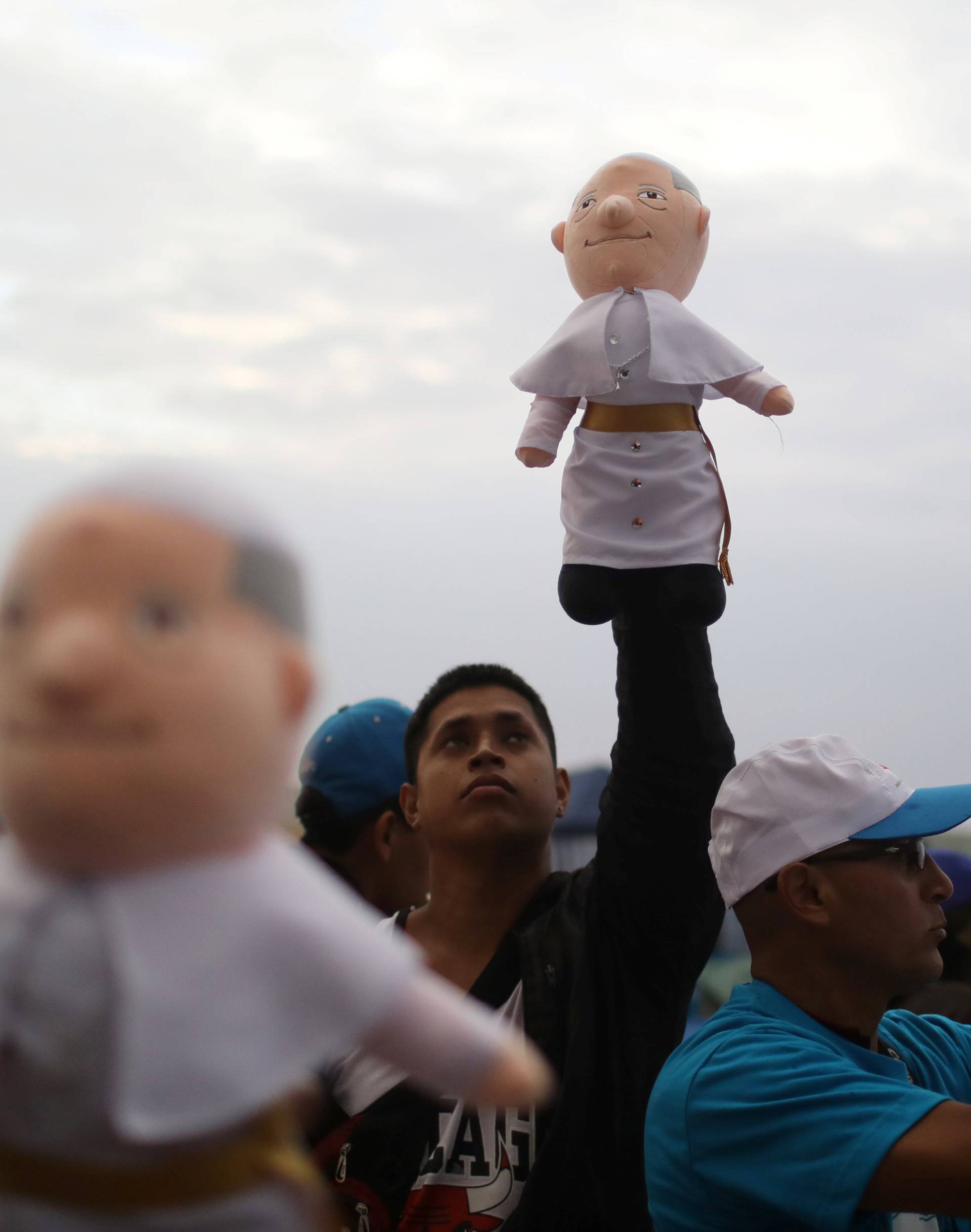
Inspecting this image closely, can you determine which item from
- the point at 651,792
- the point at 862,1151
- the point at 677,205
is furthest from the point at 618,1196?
the point at 677,205

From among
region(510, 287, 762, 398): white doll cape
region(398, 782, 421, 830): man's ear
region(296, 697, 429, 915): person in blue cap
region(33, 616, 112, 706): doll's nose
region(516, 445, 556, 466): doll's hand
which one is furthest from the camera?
region(296, 697, 429, 915): person in blue cap

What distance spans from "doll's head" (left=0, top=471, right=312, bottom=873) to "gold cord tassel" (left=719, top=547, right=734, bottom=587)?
3.88 ft

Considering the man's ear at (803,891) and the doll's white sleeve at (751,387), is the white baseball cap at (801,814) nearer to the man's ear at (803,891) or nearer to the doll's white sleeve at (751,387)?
the man's ear at (803,891)

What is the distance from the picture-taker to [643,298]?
1.93 metres

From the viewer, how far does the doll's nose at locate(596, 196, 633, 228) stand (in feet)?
6.37

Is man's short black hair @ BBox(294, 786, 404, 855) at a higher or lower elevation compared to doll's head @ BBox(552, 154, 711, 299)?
lower

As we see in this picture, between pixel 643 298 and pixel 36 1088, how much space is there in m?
1.52

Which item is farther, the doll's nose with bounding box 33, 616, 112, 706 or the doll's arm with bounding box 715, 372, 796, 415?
the doll's arm with bounding box 715, 372, 796, 415

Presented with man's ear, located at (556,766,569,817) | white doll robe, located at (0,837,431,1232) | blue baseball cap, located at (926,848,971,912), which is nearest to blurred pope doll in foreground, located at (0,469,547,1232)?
white doll robe, located at (0,837,431,1232)

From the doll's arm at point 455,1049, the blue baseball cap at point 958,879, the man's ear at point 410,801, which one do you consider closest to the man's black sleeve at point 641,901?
the man's ear at point 410,801

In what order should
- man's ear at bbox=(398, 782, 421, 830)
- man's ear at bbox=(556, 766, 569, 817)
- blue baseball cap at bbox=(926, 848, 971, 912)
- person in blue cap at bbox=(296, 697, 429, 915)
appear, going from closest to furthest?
man's ear at bbox=(398, 782, 421, 830) → man's ear at bbox=(556, 766, 569, 817) → person in blue cap at bbox=(296, 697, 429, 915) → blue baseball cap at bbox=(926, 848, 971, 912)

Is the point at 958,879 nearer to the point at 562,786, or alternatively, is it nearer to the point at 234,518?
the point at 562,786

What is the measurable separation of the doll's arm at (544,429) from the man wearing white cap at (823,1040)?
0.61 metres

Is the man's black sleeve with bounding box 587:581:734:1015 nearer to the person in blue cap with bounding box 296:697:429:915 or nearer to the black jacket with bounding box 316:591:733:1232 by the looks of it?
the black jacket with bounding box 316:591:733:1232
